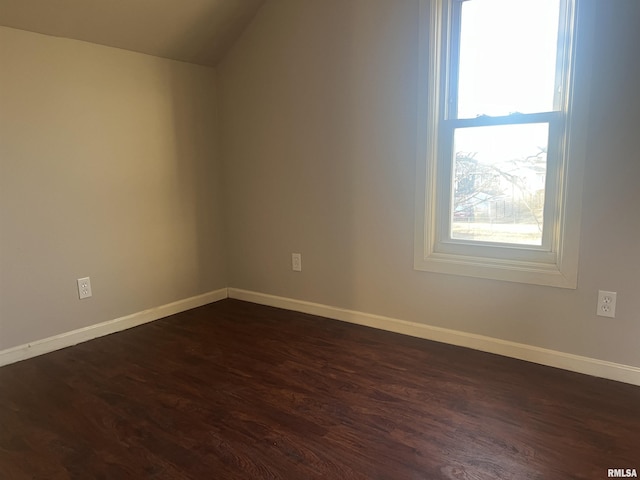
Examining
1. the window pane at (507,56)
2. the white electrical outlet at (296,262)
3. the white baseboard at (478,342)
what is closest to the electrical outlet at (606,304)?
the white baseboard at (478,342)

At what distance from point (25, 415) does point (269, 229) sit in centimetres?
187

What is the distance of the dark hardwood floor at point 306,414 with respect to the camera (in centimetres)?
154

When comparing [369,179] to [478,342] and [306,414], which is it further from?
[306,414]

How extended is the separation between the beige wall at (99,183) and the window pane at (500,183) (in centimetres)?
192

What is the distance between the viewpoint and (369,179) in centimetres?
274

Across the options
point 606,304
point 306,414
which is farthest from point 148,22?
point 606,304

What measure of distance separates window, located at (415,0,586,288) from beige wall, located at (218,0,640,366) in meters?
0.08

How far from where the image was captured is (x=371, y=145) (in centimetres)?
270

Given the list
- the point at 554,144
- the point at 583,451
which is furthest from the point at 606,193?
the point at 583,451

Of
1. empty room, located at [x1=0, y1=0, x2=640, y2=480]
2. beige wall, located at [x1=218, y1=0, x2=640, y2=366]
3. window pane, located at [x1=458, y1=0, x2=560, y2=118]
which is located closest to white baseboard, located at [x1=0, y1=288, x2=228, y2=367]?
empty room, located at [x1=0, y1=0, x2=640, y2=480]

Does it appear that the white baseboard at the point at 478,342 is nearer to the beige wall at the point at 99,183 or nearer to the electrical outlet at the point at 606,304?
the electrical outlet at the point at 606,304

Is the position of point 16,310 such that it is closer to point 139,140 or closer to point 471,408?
point 139,140

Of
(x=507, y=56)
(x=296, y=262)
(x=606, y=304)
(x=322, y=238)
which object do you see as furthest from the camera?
(x=296, y=262)

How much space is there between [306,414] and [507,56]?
2047 millimetres
